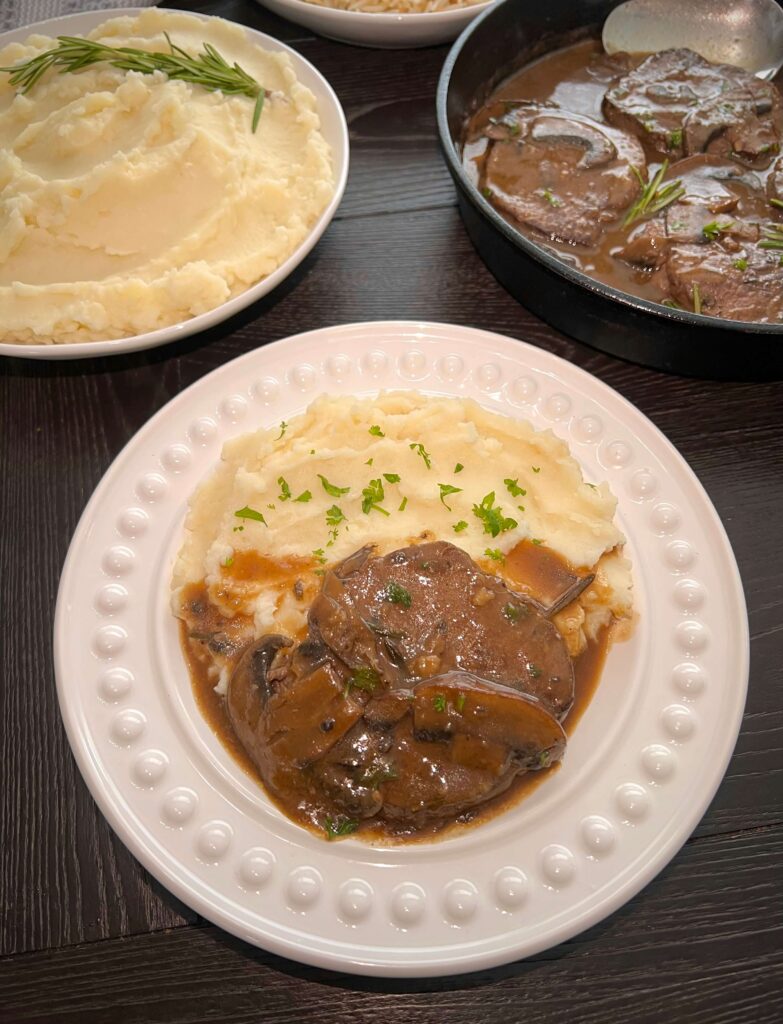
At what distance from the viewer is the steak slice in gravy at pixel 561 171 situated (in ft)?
12.8

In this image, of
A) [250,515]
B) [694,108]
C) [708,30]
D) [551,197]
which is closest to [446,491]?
[250,515]

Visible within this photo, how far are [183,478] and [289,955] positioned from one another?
168 cm

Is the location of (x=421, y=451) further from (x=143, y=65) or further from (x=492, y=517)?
Answer: (x=143, y=65)

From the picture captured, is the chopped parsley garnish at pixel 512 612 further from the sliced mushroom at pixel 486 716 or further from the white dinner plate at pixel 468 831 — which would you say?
the white dinner plate at pixel 468 831

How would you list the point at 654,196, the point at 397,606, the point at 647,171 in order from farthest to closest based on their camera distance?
the point at 647,171, the point at 654,196, the point at 397,606

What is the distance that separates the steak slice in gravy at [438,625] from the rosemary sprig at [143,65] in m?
2.54

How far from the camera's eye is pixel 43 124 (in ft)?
12.3

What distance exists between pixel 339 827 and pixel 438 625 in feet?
2.15

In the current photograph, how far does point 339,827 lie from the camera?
2371 millimetres

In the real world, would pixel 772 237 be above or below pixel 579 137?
below

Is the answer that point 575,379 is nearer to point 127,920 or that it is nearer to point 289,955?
point 289,955

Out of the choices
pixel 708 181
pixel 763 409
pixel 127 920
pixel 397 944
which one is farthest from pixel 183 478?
pixel 708 181

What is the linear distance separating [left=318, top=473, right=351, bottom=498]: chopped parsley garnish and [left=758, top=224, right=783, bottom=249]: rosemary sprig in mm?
2382

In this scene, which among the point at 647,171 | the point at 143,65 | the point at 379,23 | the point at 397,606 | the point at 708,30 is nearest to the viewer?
the point at 397,606
